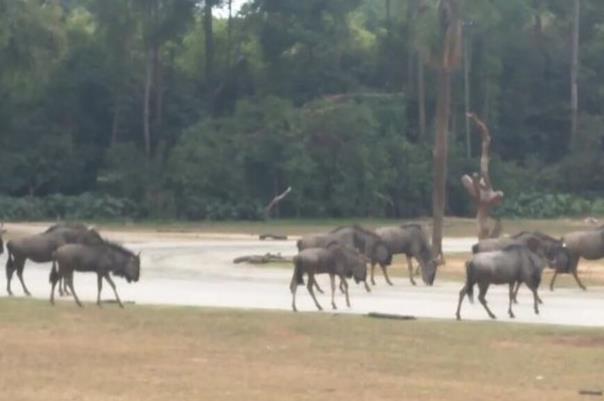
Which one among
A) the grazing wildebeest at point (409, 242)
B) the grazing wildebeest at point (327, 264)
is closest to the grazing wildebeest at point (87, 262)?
the grazing wildebeest at point (327, 264)

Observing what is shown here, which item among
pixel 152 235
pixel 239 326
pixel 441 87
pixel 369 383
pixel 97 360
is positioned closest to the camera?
pixel 369 383

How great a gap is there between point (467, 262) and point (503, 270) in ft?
2.34

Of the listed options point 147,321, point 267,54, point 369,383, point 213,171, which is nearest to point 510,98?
point 267,54

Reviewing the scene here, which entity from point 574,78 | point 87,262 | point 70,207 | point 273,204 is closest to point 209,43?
point 273,204

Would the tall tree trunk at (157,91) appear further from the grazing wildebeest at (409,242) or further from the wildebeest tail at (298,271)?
the wildebeest tail at (298,271)

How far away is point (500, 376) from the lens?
74.8ft

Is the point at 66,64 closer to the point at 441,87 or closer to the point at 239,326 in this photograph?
the point at 441,87

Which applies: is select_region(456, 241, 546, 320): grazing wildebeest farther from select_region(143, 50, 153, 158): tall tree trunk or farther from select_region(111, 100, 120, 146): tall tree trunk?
select_region(111, 100, 120, 146): tall tree trunk

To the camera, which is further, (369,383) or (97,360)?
(97,360)

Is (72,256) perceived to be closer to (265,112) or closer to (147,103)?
(265,112)

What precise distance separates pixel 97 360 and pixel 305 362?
9.63 feet

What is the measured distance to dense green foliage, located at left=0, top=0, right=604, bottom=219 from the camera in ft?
269

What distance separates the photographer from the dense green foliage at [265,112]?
269 feet

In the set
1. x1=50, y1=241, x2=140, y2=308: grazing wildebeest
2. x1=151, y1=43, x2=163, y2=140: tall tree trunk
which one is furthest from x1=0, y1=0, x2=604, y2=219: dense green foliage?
x1=50, y1=241, x2=140, y2=308: grazing wildebeest
